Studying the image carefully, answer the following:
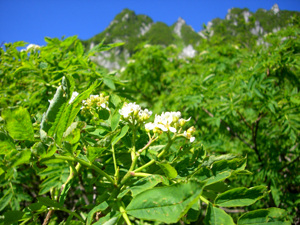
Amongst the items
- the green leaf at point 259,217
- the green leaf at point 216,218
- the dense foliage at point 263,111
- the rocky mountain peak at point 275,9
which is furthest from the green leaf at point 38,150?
the rocky mountain peak at point 275,9

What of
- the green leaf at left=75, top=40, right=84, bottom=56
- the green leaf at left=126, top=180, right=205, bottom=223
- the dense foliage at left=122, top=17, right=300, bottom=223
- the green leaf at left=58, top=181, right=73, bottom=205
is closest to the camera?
the green leaf at left=126, top=180, right=205, bottom=223

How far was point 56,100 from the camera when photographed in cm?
65

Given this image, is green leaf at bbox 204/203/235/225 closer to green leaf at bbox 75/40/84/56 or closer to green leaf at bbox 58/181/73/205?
green leaf at bbox 58/181/73/205

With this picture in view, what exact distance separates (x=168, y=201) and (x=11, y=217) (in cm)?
71

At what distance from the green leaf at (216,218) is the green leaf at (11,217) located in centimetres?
78

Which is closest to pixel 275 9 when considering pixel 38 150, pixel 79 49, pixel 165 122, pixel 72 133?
pixel 79 49

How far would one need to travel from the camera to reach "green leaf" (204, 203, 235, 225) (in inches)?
25.5

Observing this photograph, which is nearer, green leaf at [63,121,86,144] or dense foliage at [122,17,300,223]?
green leaf at [63,121,86,144]

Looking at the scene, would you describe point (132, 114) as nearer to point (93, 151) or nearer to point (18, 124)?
point (93, 151)

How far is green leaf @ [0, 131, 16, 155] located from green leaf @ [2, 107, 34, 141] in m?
0.02

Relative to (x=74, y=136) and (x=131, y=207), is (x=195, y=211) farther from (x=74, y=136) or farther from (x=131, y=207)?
(x=74, y=136)

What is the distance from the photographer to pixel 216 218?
0.66 m

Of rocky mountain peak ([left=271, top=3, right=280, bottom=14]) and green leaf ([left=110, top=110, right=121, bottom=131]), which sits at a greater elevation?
rocky mountain peak ([left=271, top=3, right=280, bottom=14])

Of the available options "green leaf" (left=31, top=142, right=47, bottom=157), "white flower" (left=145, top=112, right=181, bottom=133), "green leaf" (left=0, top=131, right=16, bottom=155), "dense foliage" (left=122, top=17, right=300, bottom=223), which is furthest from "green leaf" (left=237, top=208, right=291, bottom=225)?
"dense foliage" (left=122, top=17, right=300, bottom=223)
